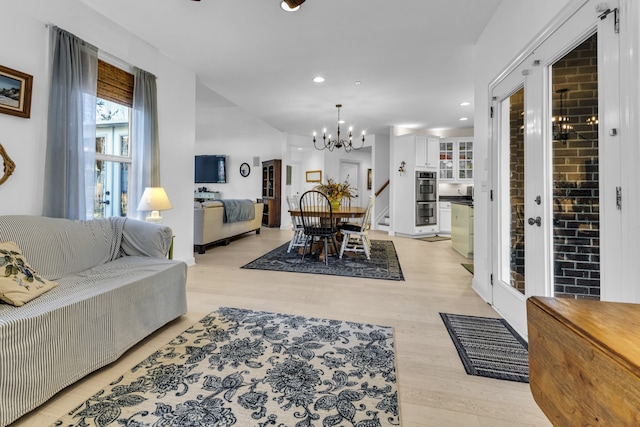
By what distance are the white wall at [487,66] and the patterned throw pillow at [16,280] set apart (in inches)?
130

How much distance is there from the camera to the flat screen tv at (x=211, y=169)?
9.01 m

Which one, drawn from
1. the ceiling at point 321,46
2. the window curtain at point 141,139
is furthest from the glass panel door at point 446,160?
the window curtain at point 141,139

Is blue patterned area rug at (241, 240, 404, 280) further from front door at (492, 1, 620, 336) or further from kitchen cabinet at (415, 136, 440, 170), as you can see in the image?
kitchen cabinet at (415, 136, 440, 170)

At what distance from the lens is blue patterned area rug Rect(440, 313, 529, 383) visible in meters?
1.66

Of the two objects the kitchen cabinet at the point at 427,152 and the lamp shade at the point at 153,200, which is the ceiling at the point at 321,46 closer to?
the kitchen cabinet at the point at 427,152

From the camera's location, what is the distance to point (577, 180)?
1.66 metres

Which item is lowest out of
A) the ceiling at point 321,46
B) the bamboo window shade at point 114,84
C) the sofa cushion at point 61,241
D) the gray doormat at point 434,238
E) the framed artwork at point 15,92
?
the gray doormat at point 434,238

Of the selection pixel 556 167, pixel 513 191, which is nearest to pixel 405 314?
pixel 513 191

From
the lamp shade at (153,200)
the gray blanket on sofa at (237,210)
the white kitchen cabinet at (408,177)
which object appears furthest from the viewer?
the white kitchen cabinet at (408,177)

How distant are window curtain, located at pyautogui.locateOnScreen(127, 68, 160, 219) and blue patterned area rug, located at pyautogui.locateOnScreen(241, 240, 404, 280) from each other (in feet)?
5.16

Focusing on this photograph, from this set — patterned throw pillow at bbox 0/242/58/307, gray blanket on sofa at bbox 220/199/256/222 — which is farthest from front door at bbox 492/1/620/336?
gray blanket on sofa at bbox 220/199/256/222

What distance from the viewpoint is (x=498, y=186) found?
254 cm

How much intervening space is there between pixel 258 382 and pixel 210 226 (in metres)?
3.93

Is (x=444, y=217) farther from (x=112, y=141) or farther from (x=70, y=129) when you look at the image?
(x=70, y=129)
